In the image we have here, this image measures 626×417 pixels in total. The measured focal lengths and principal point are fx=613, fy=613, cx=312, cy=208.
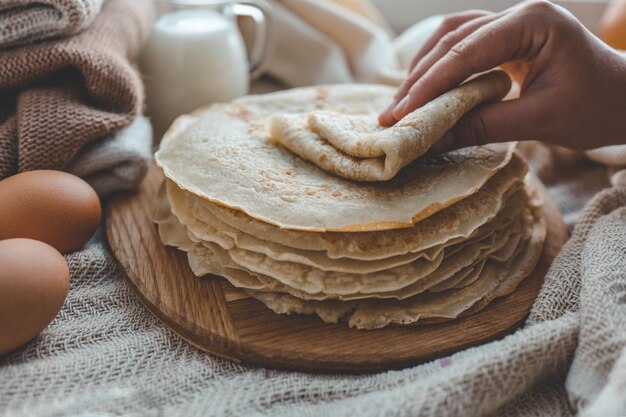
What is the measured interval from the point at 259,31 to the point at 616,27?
0.98 metres

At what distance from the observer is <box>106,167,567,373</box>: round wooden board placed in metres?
0.96

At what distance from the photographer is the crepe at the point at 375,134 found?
1012 mm

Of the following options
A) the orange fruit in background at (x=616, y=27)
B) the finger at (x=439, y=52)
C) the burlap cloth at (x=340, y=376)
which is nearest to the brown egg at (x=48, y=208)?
the burlap cloth at (x=340, y=376)

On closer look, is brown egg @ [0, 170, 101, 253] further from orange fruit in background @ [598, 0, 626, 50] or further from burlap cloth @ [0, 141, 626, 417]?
orange fruit in background @ [598, 0, 626, 50]

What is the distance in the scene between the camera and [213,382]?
3.08 feet

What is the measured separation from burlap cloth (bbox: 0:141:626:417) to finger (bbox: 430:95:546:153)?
0.24 m

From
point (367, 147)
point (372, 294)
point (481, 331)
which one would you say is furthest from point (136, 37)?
point (481, 331)

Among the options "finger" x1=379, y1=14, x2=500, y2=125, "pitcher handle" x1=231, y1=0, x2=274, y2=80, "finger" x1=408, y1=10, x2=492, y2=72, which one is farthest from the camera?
"pitcher handle" x1=231, y1=0, x2=274, y2=80

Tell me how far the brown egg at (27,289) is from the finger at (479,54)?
659mm

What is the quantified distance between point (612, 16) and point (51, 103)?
1.47 m

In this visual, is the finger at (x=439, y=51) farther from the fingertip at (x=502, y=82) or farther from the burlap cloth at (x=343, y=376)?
the burlap cloth at (x=343, y=376)

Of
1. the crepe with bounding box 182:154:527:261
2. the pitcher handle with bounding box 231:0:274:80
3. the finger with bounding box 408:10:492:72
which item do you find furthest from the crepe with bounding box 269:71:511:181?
the pitcher handle with bounding box 231:0:274:80

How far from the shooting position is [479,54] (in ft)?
3.55

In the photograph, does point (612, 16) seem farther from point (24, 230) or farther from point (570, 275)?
point (24, 230)
